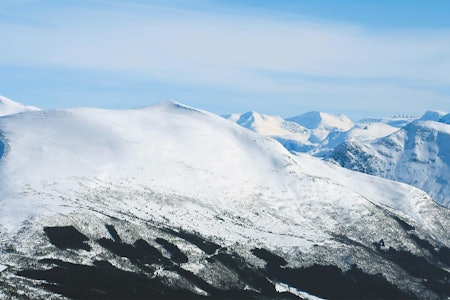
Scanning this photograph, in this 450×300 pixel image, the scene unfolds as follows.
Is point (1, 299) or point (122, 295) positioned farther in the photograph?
point (122, 295)

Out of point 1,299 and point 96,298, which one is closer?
point 1,299

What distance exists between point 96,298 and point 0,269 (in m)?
29.5

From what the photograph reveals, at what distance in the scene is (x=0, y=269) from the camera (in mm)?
198625

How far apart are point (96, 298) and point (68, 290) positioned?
8037 mm

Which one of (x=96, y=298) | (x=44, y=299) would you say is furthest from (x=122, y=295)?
(x=44, y=299)

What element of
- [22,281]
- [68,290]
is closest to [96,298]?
[68,290]

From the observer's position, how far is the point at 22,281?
19100 centimetres

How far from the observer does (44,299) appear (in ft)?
600

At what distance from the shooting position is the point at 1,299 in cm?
17488

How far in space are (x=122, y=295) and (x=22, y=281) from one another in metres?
28.1

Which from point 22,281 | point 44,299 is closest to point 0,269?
point 22,281

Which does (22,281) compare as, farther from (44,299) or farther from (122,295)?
(122,295)

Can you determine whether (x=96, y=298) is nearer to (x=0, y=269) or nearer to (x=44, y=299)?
(x=44, y=299)

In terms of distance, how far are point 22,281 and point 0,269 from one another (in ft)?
38.0
